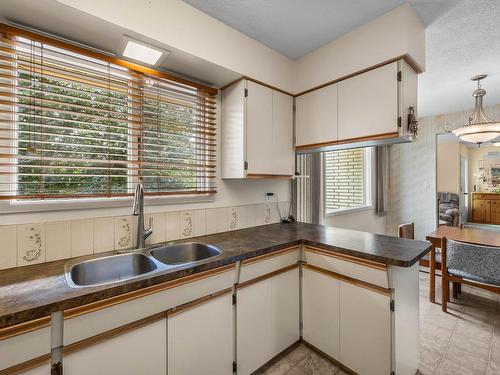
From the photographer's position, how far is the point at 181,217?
76.2 inches

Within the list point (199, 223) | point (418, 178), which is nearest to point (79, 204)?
point (199, 223)

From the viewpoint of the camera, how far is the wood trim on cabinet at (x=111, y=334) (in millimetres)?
984

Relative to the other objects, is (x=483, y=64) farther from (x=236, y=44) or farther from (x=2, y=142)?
(x=2, y=142)

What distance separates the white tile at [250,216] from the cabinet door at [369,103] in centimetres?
105

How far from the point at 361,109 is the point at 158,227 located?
5.97 feet

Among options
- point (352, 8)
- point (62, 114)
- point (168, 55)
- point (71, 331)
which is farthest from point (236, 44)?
point (71, 331)

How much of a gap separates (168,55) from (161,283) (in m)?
1.46

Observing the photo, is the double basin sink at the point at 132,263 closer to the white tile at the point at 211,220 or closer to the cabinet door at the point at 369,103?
the white tile at the point at 211,220

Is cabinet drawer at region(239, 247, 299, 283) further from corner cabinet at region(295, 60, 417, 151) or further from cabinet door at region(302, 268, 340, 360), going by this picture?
corner cabinet at region(295, 60, 417, 151)

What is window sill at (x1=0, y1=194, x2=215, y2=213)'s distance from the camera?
1.32m

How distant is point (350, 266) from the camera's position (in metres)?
1.62

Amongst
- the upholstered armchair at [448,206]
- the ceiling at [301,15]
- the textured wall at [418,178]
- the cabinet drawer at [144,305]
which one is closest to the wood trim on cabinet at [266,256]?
the cabinet drawer at [144,305]

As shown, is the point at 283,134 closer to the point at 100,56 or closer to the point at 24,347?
the point at 100,56

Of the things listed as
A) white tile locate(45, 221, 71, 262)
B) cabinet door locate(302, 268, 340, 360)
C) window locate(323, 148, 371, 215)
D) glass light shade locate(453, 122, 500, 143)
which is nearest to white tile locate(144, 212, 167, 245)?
white tile locate(45, 221, 71, 262)
